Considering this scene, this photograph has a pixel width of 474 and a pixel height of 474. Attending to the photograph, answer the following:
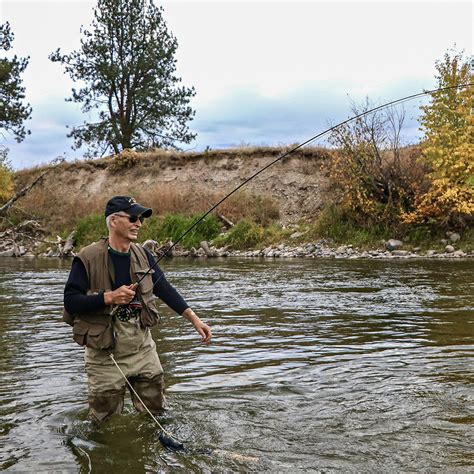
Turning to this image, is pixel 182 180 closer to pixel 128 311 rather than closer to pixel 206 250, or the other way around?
pixel 206 250

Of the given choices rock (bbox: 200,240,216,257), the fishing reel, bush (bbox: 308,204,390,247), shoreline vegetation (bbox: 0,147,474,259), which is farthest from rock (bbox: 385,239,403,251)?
the fishing reel

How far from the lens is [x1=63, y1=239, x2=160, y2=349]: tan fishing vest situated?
4.28 metres

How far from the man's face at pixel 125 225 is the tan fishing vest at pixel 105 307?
16cm

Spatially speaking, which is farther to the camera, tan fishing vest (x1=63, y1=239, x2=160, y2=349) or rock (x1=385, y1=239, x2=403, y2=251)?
rock (x1=385, y1=239, x2=403, y2=251)

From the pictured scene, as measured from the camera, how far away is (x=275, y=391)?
554 centimetres

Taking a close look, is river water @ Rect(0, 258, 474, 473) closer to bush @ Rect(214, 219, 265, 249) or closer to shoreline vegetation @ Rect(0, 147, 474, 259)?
shoreline vegetation @ Rect(0, 147, 474, 259)

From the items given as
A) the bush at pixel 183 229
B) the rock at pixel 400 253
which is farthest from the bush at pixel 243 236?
the rock at pixel 400 253

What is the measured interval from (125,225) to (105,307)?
59 centimetres

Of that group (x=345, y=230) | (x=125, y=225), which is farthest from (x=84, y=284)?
(x=345, y=230)

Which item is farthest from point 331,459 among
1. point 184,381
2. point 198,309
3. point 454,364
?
point 198,309

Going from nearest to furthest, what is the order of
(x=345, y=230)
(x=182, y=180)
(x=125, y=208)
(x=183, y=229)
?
(x=125, y=208) < (x=345, y=230) < (x=183, y=229) < (x=182, y=180)

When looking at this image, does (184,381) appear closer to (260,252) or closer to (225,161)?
(260,252)

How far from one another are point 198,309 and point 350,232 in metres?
13.2

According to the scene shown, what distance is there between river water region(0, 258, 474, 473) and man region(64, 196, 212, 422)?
343 mm
